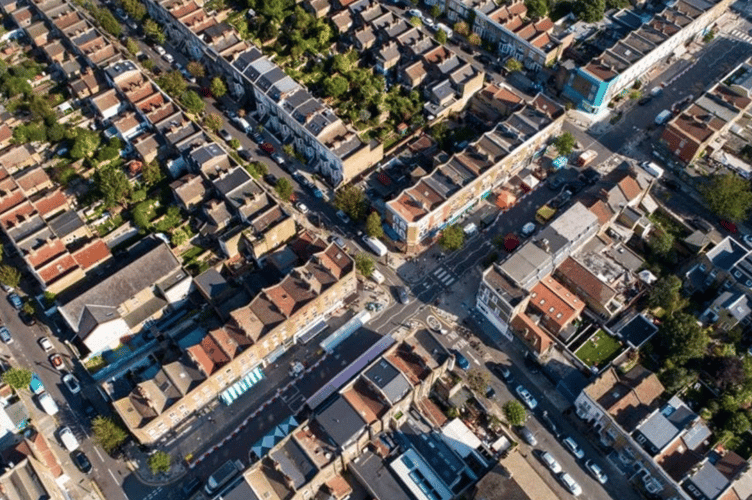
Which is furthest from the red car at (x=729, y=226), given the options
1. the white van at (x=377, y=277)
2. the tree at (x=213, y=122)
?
the tree at (x=213, y=122)

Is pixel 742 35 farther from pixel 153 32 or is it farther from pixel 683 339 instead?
pixel 153 32

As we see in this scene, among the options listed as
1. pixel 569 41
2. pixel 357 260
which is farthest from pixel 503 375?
pixel 569 41

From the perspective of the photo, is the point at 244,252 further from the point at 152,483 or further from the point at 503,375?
the point at 503,375

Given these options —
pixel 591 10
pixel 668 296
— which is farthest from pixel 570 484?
pixel 591 10

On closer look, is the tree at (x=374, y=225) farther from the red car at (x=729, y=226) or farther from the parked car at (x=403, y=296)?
the red car at (x=729, y=226)

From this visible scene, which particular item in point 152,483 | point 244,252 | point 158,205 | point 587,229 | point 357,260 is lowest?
point 587,229

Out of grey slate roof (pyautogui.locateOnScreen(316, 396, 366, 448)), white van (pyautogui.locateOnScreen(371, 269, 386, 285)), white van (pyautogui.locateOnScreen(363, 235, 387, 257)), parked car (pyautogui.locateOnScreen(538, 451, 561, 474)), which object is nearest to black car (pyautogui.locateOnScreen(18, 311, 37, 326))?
grey slate roof (pyautogui.locateOnScreen(316, 396, 366, 448))
